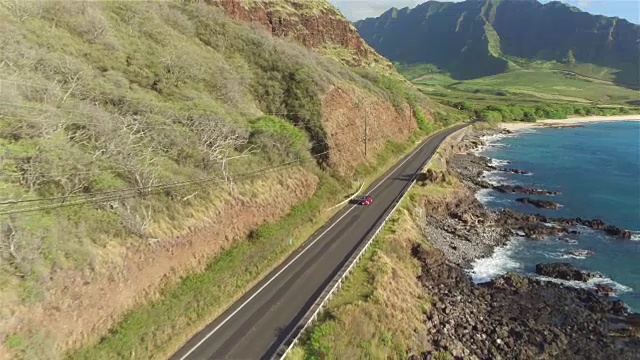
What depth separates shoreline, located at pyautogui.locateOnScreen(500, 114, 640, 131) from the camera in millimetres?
162288

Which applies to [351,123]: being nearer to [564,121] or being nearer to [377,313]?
[377,313]

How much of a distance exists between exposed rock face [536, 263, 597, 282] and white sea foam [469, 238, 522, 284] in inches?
88.1

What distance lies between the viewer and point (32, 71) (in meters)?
35.4

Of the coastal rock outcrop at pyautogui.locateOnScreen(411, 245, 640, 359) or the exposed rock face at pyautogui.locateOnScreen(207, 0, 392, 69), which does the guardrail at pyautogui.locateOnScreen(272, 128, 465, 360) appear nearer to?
the coastal rock outcrop at pyautogui.locateOnScreen(411, 245, 640, 359)

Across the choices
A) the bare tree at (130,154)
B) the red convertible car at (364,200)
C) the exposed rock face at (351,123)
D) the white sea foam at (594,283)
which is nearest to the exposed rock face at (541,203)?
the white sea foam at (594,283)

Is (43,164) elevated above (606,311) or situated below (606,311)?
above

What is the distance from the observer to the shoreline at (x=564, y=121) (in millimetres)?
162288

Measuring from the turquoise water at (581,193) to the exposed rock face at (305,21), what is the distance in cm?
5286

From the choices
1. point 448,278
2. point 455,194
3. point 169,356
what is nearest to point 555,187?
point 455,194

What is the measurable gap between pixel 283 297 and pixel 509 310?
1932 cm

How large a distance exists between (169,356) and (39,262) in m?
8.72

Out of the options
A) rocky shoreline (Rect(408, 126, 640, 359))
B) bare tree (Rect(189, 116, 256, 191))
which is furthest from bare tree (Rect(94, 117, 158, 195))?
rocky shoreline (Rect(408, 126, 640, 359))

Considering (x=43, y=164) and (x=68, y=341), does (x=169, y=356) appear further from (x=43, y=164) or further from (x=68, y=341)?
(x=43, y=164)

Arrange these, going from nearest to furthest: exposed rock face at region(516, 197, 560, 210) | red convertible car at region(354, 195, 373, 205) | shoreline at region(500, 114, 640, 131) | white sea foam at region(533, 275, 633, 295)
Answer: white sea foam at region(533, 275, 633, 295)
red convertible car at region(354, 195, 373, 205)
exposed rock face at region(516, 197, 560, 210)
shoreline at region(500, 114, 640, 131)
